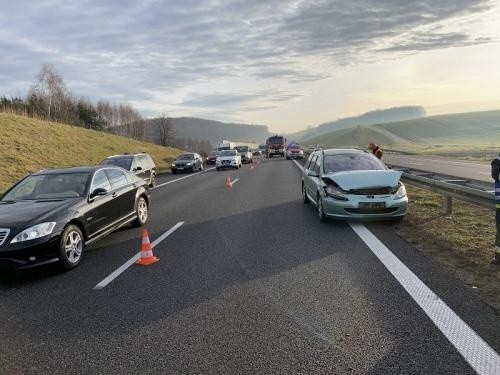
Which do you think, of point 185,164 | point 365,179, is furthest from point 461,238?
point 185,164

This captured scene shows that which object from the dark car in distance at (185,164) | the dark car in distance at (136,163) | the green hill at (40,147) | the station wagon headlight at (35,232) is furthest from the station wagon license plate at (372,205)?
the dark car in distance at (185,164)

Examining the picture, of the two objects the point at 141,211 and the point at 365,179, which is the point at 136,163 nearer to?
the point at 141,211

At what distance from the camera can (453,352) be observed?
3.42 meters

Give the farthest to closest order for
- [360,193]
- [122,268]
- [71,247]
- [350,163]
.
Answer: [350,163] < [360,193] < [71,247] < [122,268]

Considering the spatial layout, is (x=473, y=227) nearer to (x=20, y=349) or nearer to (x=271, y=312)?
(x=271, y=312)

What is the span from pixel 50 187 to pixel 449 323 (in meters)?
6.76

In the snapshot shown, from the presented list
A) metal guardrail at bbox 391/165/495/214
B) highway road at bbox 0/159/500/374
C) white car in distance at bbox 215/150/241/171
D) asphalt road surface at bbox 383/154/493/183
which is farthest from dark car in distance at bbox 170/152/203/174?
highway road at bbox 0/159/500/374

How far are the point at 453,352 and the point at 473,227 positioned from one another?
5.39 meters

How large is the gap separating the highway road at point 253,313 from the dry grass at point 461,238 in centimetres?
28

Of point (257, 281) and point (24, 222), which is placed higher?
point (24, 222)

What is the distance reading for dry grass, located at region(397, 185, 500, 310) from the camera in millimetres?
5096

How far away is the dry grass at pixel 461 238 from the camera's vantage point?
5.10m

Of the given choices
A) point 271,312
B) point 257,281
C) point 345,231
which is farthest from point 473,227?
point 271,312

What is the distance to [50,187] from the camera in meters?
7.55
